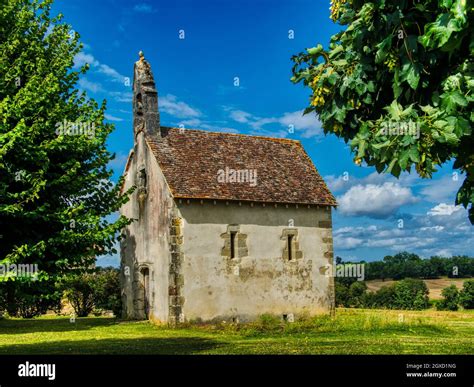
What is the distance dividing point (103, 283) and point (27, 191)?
26239mm

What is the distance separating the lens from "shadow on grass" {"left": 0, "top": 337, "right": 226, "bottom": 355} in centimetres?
1577

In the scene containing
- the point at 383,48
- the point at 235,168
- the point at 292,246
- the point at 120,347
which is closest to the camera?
the point at 383,48

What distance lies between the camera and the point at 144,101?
28984mm

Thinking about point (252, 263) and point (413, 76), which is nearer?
point (413, 76)

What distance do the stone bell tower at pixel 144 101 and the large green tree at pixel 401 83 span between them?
20816 mm

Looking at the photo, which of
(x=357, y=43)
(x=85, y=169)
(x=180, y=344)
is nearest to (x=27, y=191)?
(x=85, y=169)

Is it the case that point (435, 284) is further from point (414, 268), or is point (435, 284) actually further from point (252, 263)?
point (252, 263)

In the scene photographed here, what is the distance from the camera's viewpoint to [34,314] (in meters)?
40.8

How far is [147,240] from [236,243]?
524 centimetres

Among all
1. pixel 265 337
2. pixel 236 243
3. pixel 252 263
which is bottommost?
pixel 265 337

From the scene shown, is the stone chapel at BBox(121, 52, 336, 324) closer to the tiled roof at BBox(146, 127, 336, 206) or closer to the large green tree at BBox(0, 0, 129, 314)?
the tiled roof at BBox(146, 127, 336, 206)

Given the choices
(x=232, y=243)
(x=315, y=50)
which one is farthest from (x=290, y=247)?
(x=315, y=50)

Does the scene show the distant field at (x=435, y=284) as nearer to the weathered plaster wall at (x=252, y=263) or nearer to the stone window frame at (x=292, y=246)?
the weathered plaster wall at (x=252, y=263)
